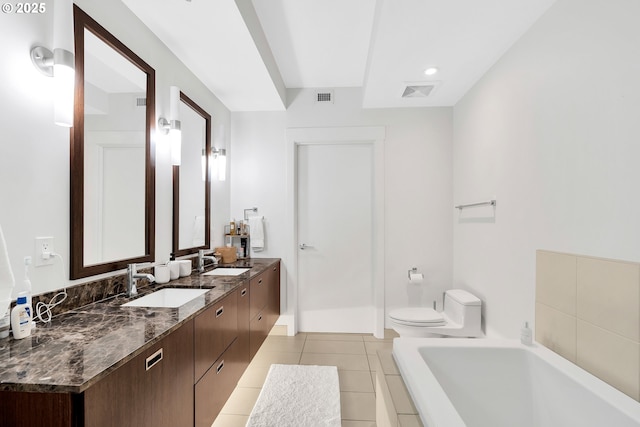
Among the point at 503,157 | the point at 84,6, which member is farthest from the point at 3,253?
the point at 503,157

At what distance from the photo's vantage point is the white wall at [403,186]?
3197 millimetres

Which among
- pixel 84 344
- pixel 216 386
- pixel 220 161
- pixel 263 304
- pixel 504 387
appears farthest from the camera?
pixel 220 161

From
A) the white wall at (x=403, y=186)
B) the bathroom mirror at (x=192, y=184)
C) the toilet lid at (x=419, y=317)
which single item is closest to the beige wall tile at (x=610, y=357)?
the toilet lid at (x=419, y=317)

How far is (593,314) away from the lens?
1324mm

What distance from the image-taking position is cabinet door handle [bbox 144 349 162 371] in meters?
1.04

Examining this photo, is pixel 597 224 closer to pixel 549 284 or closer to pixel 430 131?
pixel 549 284

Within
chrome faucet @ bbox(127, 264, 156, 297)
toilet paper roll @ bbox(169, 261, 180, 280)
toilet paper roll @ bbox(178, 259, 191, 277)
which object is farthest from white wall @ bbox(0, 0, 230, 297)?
toilet paper roll @ bbox(178, 259, 191, 277)

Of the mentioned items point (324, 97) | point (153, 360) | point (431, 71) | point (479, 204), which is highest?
point (324, 97)

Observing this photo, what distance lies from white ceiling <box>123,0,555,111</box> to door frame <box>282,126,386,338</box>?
369 millimetres

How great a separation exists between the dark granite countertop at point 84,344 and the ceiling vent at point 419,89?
92.2 inches

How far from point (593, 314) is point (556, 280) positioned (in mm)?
270

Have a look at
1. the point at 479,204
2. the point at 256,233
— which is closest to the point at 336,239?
the point at 256,233

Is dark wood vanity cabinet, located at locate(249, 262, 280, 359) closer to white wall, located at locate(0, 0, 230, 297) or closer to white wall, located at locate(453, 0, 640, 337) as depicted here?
white wall, located at locate(0, 0, 230, 297)

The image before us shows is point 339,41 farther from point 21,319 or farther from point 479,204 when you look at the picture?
point 21,319
